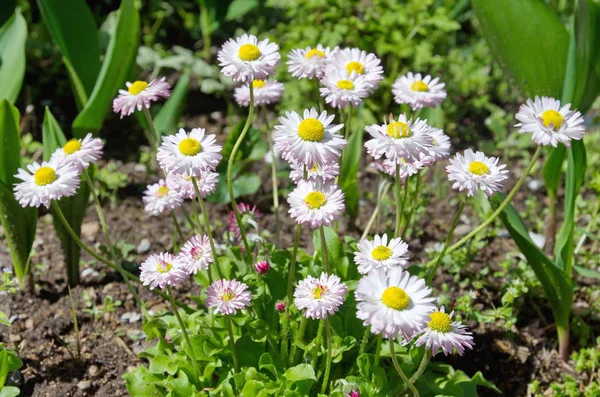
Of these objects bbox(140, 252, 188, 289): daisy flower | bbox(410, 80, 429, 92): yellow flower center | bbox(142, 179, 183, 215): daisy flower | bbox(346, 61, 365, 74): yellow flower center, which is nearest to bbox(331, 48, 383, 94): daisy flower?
bbox(346, 61, 365, 74): yellow flower center

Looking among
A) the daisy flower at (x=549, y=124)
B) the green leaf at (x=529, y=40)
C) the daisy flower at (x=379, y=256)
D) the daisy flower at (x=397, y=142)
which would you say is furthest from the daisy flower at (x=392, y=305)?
the green leaf at (x=529, y=40)

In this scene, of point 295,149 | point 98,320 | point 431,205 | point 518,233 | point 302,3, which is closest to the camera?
point 295,149

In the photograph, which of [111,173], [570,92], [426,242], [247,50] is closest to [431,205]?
[426,242]

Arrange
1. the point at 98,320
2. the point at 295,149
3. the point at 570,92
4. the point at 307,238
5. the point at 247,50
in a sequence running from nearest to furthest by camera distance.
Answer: the point at 295,149
the point at 247,50
the point at 570,92
the point at 98,320
the point at 307,238

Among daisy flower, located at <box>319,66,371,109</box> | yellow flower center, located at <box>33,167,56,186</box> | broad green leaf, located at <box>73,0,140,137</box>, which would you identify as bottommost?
yellow flower center, located at <box>33,167,56,186</box>

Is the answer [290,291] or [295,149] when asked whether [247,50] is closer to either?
[295,149]

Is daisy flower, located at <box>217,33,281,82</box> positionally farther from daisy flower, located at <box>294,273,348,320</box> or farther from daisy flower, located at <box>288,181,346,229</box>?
daisy flower, located at <box>294,273,348,320</box>

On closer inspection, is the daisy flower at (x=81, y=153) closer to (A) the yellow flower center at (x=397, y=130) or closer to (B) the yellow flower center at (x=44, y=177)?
(B) the yellow flower center at (x=44, y=177)
